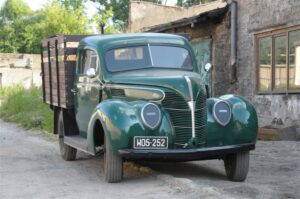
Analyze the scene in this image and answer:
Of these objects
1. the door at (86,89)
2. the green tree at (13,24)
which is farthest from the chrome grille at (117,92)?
the green tree at (13,24)

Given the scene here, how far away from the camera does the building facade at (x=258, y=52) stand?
1261 centimetres

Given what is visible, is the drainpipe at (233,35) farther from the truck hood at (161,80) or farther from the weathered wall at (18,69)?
the weathered wall at (18,69)

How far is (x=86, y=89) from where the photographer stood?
29.0ft

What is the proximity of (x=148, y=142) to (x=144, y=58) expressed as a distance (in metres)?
1.89

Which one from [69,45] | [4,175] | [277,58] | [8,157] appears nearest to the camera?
[4,175]

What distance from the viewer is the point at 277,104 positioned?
42.8ft

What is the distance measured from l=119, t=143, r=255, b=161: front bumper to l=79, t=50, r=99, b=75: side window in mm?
2076

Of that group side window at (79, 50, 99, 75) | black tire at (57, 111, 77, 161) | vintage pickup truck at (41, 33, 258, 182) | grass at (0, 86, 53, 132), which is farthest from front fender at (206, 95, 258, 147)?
grass at (0, 86, 53, 132)

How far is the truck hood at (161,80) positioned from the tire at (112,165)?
1000 mm

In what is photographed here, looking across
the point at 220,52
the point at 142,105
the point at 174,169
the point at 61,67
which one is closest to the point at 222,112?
the point at 142,105

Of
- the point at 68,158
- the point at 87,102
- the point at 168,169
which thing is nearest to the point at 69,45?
the point at 87,102

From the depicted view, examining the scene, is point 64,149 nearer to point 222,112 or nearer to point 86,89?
point 86,89

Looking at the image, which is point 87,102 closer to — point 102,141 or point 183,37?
point 102,141

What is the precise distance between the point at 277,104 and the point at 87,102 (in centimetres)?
591
